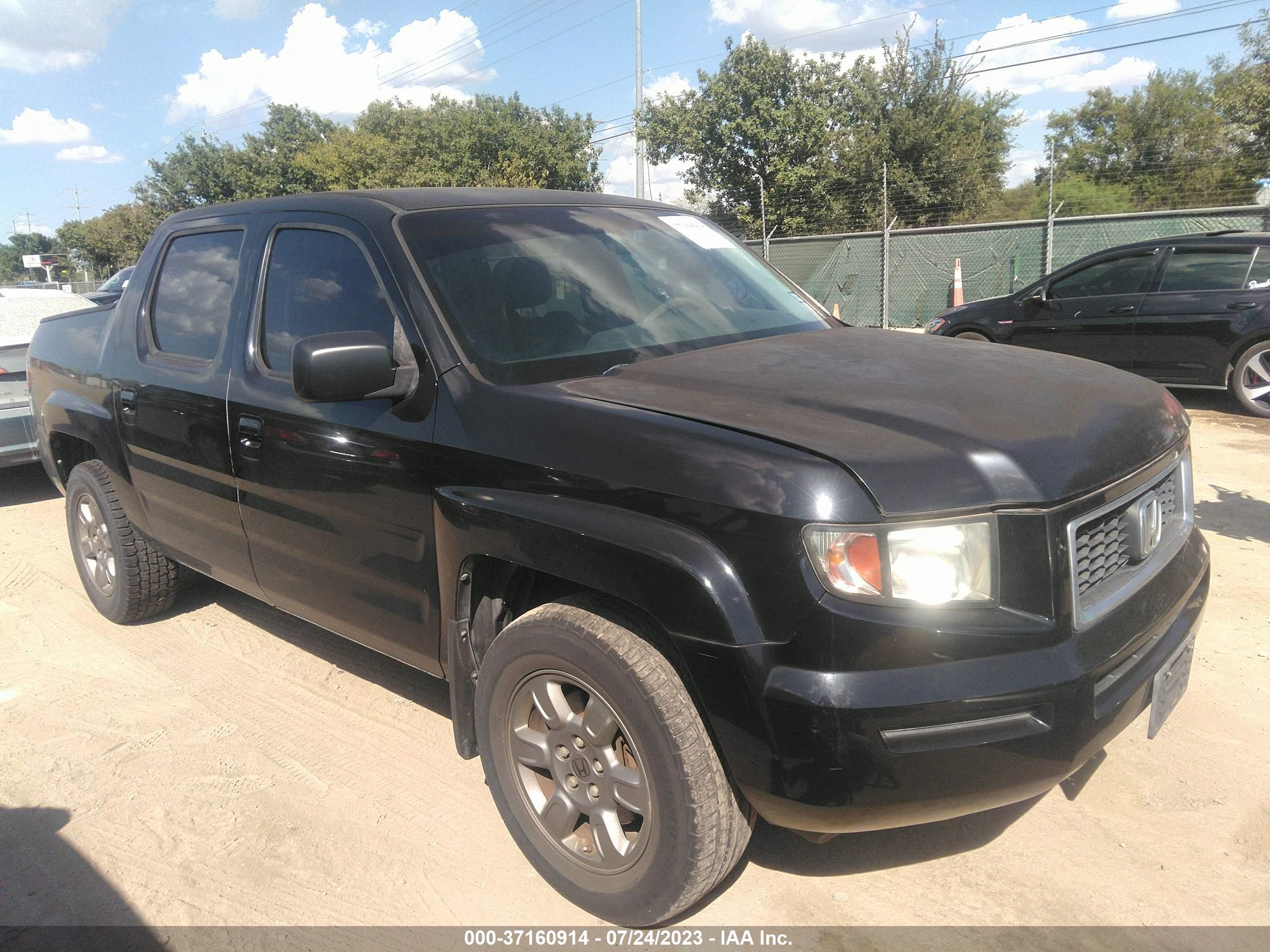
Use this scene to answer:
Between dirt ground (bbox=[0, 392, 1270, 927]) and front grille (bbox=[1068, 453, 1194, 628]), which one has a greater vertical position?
front grille (bbox=[1068, 453, 1194, 628])

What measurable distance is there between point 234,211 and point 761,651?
113 inches

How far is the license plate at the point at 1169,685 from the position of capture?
2.31 m

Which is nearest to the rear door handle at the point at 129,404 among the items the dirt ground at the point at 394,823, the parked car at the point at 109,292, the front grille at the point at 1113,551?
the dirt ground at the point at 394,823

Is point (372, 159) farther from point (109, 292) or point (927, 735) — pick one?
point (927, 735)

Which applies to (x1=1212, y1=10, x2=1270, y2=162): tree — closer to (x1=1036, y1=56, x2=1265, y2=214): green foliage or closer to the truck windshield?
(x1=1036, y1=56, x2=1265, y2=214): green foliage

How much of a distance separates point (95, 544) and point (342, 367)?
306cm

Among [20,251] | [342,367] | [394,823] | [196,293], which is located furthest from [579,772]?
[20,251]

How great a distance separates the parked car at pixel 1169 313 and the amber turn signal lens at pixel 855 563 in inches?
295

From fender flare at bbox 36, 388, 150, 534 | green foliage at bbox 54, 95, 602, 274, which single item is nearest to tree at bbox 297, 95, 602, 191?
green foliage at bbox 54, 95, 602, 274

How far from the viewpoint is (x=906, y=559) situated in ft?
6.42

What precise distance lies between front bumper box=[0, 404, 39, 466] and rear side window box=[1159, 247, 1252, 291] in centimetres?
978

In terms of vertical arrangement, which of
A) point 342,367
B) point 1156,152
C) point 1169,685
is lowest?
point 1169,685

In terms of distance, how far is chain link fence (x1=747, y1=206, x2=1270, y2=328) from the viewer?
15.5 m

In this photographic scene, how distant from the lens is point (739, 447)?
205 centimetres
